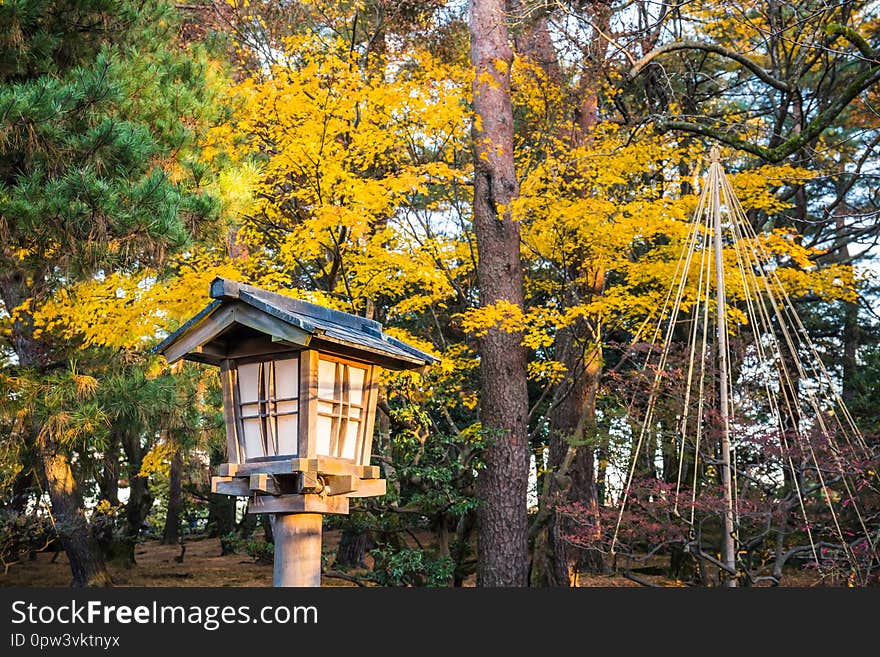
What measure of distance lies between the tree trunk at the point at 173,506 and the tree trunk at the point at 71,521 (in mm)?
2806

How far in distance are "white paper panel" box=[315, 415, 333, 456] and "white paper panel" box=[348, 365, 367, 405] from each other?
18 centimetres

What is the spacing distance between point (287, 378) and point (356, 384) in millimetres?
376

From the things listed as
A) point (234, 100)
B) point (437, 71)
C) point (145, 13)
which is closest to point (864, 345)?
point (437, 71)

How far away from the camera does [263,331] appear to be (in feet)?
11.7

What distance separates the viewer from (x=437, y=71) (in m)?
7.96

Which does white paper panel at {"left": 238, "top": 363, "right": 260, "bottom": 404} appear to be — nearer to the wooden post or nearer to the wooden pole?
the wooden post

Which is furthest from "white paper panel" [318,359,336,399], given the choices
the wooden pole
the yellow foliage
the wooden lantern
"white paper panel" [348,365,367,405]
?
the yellow foliage

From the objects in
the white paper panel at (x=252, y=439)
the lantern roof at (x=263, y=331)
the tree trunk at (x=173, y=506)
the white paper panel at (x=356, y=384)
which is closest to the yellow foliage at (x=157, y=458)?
the tree trunk at (x=173, y=506)

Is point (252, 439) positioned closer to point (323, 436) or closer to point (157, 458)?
point (323, 436)

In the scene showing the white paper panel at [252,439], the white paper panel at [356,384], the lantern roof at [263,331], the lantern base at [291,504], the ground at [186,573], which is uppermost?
the lantern roof at [263,331]

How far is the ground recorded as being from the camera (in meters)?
10.9

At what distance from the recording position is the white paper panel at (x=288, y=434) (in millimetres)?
3615

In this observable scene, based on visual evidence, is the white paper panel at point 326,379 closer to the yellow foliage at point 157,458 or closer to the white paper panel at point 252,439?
the white paper panel at point 252,439

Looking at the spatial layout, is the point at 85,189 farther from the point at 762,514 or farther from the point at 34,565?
the point at 34,565
